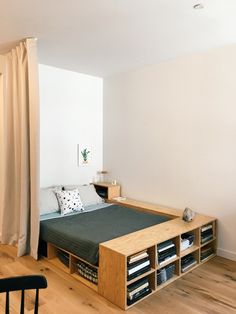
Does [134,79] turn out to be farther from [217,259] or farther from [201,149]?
[217,259]

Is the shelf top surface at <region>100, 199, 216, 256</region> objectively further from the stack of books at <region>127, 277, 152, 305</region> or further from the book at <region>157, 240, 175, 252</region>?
the stack of books at <region>127, 277, 152, 305</region>

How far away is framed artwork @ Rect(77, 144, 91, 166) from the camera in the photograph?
13.8ft

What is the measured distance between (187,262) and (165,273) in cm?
40

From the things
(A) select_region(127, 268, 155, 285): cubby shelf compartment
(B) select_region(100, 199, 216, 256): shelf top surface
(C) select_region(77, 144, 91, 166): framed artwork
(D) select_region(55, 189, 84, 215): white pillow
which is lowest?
(A) select_region(127, 268, 155, 285): cubby shelf compartment

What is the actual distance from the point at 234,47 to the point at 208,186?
5.29 ft

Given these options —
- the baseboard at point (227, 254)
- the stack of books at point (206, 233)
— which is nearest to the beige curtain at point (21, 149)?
the stack of books at point (206, 233)

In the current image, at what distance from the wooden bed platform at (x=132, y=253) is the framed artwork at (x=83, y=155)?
61.5 inches

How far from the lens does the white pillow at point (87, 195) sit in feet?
12.4

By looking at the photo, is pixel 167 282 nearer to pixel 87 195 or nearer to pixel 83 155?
pixel 87 195

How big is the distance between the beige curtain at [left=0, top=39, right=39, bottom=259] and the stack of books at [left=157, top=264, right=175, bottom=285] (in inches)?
54.5

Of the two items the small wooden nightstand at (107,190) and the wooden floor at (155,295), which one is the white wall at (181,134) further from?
the wooden floor at (155,295)

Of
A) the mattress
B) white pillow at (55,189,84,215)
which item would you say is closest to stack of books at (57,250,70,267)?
the mattress

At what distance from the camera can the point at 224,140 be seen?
3023mm

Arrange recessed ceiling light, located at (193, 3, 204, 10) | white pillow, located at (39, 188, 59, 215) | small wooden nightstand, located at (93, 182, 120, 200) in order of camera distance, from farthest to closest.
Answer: small wooden nightstand, located at (93, 182, 120, 200)
white pillow, located at (39, 188, 59, 215)
recessed ceiling light, located at (193, 3, 204, 10)
